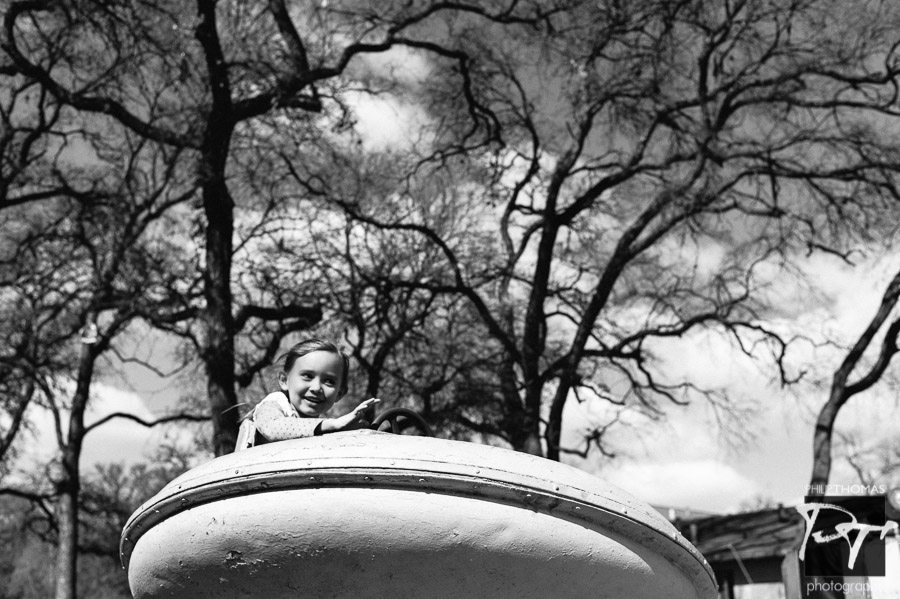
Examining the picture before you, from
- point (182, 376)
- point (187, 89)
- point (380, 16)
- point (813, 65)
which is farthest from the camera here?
point (182, 376)

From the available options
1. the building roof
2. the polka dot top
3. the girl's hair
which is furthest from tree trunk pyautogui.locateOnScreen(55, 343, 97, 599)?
the polka dot top

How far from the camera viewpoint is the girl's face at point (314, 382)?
11.9 feet

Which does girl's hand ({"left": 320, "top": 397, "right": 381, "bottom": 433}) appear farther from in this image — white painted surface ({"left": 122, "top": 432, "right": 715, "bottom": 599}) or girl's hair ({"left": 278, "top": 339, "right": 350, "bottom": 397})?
girl's hair ({"left": 278, "top": 339, "right": 350, "bottom": 397})

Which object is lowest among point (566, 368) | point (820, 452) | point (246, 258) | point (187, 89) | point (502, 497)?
point (502, 497)

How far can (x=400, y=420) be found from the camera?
3.78 meters

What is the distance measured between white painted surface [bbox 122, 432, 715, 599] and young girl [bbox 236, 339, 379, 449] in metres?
0.52

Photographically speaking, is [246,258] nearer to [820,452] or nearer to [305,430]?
[820,452]

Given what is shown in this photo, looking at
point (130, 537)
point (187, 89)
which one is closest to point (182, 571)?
point (130, 537)

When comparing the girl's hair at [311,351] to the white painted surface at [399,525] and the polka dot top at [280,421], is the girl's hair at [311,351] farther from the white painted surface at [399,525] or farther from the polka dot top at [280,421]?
the white painted surface at [399,525]

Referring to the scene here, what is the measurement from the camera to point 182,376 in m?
16.3

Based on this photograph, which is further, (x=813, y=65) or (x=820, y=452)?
(x=813, y=65)

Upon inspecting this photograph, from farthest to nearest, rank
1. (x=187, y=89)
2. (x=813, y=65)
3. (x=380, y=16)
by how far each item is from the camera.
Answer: (x=380, y=16) → (x=813, y=65) → (x=187, y=89)

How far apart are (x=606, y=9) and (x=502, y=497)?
1262cm

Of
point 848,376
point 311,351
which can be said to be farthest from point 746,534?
point 311,351
